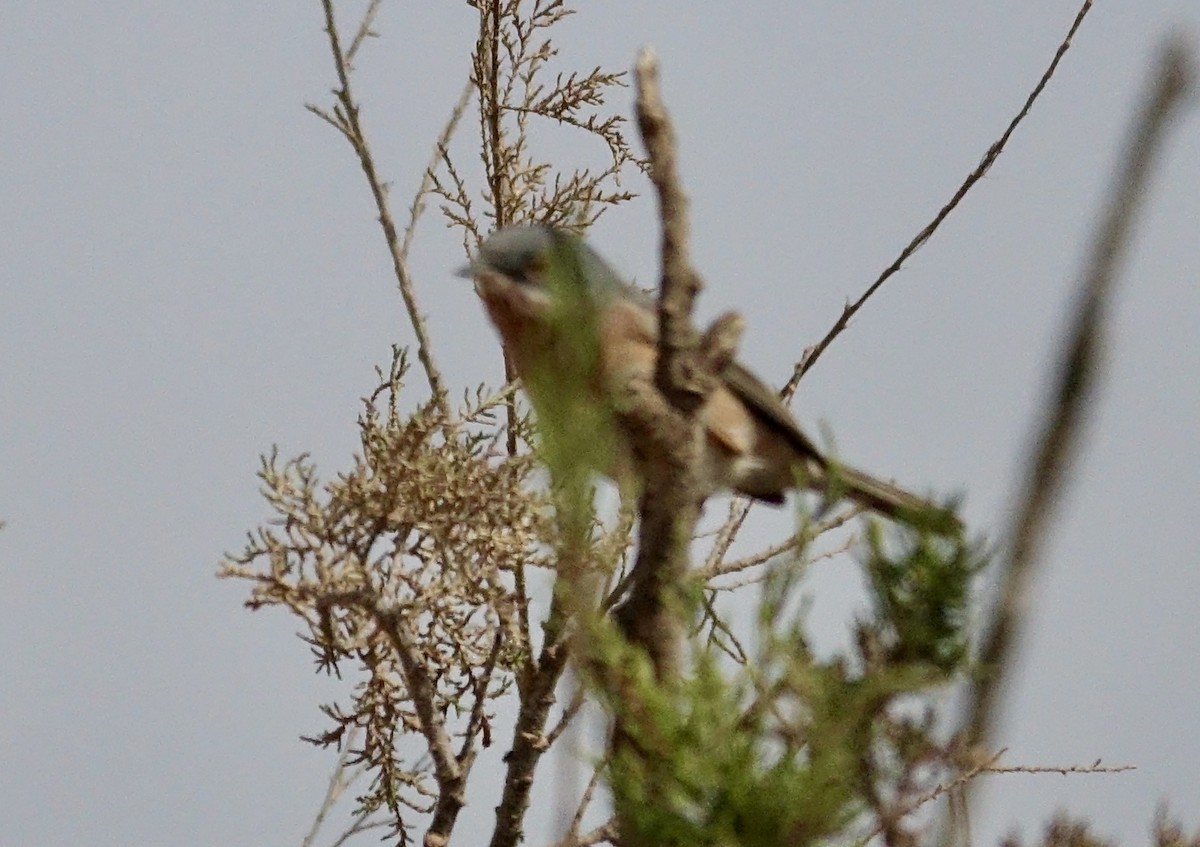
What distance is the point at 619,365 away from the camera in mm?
1916

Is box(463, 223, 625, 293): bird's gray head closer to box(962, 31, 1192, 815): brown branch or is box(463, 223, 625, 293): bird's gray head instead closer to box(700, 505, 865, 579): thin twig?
box(700, 505, 865, 579): thin twig

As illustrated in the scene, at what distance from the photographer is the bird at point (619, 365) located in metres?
1.60

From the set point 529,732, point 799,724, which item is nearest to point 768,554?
point 529,732

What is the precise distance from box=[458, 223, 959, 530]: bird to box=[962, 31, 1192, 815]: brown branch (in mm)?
943

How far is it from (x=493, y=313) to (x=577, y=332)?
1.54m

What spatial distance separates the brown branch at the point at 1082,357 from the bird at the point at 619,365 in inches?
37.1

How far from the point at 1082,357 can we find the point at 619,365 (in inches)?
53.1

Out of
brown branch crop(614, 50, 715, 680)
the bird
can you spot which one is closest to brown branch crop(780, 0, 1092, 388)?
the bird

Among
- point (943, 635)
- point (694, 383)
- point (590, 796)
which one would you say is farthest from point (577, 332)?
point (590, 796)

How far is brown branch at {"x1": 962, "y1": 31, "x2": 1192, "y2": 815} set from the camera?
56 cm

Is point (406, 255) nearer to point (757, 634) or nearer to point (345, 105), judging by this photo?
point (345, 105)

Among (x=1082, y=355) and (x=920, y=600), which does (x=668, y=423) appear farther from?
(x=1082, y=355)

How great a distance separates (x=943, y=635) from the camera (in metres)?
1.64

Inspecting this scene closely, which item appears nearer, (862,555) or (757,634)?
(757,634)
